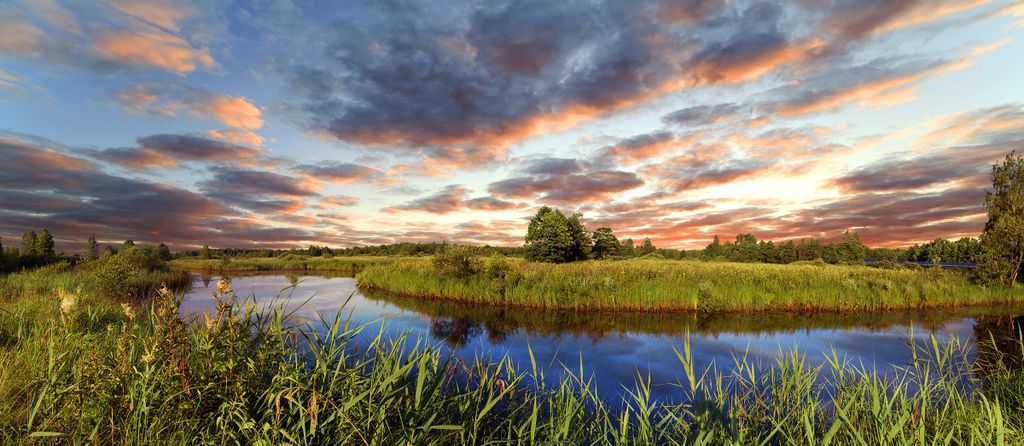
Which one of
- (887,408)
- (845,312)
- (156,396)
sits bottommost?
(845,312)

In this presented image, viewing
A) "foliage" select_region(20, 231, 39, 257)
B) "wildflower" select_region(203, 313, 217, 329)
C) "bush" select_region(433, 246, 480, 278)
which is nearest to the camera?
"wildflower" select_region(203, 313, 217, 329)

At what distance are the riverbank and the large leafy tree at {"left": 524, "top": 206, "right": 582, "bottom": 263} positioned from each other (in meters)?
32.5

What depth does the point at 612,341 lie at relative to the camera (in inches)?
599

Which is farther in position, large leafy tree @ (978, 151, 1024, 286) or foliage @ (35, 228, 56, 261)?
foliage @ (35, 228, 56, 261)

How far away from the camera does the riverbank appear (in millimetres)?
21641

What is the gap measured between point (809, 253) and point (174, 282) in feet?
386

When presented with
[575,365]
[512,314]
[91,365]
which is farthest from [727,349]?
[91,365]

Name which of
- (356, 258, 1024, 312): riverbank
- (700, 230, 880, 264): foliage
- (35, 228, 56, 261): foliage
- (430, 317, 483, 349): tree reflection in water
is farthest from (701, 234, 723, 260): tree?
Answer: (35, 228, 56, 261): foliage

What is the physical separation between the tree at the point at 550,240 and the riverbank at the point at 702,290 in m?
32.5

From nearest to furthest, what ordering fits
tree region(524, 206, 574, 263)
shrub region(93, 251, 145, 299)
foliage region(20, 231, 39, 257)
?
shrub region(93, 251, 145, 299), tree region(524, 206, 574, 263), foliage region(20, 231, 39, 257)

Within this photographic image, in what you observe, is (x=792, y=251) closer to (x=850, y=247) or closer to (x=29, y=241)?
(x=850, y=247)

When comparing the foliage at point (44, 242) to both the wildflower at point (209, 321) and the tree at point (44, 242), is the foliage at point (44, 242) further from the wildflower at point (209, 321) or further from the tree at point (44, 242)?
the wildflower at point (209, 321)

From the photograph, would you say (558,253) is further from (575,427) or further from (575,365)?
(575,427)

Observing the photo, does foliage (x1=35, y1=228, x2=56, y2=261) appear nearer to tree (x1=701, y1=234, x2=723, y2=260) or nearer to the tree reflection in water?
the tree reflection in water
